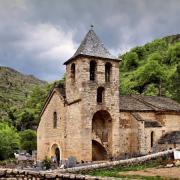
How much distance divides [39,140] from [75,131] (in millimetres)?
7406

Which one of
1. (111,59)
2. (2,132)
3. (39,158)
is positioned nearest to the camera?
(111,59)

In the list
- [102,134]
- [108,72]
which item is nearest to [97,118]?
[102,134]

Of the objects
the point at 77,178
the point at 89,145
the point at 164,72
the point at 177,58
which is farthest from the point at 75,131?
the point at 177,58

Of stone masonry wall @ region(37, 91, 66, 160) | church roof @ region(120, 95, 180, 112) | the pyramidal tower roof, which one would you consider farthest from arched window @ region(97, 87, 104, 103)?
stone masonry wall @ region(37, 91, 66, 160)

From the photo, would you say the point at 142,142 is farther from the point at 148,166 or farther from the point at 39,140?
the point at 39,140

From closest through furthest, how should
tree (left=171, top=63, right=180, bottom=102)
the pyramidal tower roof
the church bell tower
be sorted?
1. the church bell tower
2. the pyramidal tower roof
3. tree (left=171, top=63, right=180, bottom=102)

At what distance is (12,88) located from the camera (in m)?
102

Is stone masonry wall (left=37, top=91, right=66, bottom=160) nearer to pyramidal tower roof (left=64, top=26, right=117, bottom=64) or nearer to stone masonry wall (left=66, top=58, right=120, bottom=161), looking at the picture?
stone masonry wall (left=66, top=58, right=120, bottom=161)

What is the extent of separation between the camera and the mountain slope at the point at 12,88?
89.3m

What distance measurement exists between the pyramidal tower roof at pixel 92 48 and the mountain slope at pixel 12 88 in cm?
4759

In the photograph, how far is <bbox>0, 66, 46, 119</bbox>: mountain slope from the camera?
89.3 metres

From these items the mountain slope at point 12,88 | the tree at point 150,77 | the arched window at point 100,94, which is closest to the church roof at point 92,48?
the arched window at point 100,94

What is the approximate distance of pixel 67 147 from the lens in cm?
3269

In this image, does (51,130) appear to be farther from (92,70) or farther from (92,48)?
(92,48)
